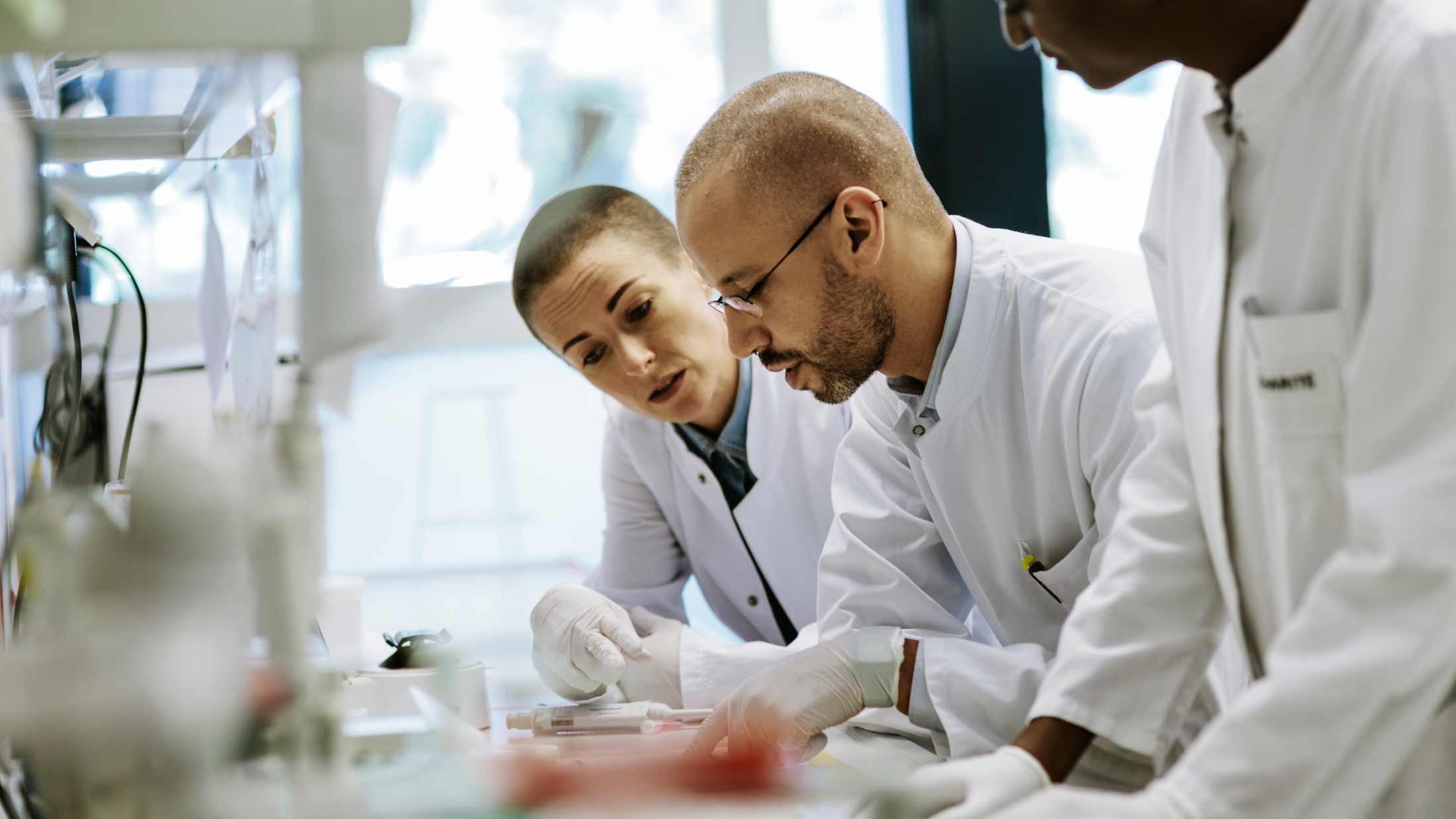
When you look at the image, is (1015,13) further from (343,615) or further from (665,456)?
(665,456)

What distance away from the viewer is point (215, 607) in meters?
0.70

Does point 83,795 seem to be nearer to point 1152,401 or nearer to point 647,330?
point 1152,401

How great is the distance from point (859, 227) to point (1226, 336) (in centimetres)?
65

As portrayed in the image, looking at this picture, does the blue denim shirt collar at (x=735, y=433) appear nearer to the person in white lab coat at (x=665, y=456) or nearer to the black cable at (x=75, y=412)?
the person in white lab coat at (x=665, y=456)

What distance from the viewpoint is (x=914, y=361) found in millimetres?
1658

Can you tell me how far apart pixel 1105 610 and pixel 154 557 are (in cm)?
78

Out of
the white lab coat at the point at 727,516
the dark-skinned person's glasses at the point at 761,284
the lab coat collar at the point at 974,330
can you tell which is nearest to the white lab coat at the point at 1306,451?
the lab coat collar at the point at 974,330

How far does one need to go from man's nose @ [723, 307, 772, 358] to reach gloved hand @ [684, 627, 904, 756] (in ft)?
1.34

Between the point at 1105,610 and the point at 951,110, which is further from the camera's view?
the point at 951,110

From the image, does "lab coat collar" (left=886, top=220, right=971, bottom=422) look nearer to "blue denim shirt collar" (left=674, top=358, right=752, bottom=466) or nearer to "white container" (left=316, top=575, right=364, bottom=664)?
"blue denim shirt collar" (left=674, top=358, right=752, bottom=466)

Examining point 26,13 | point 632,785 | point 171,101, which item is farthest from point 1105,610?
point 171,101

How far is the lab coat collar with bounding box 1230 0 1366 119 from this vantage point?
34.9 inches

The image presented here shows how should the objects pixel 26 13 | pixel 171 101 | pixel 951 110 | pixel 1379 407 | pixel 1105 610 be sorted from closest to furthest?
pixel 26 13 < pixel 1379 407 < pixel 1105 610 < pixel 171 101 < pixel 951 110

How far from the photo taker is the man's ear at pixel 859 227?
1.57 metres
